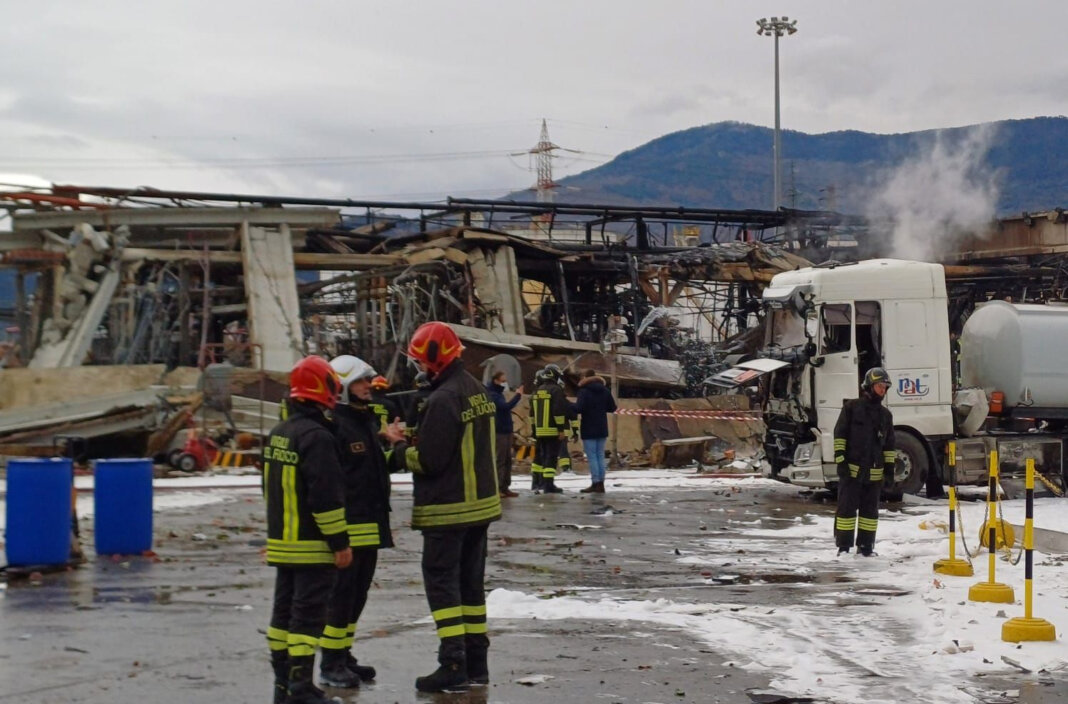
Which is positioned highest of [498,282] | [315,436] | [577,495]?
[498,282]

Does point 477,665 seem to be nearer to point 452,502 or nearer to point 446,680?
point 446,680

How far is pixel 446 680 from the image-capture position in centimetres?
732

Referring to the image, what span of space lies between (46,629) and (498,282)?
25.1 metres

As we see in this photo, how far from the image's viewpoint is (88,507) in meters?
16.6

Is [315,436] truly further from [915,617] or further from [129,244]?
[129,244]

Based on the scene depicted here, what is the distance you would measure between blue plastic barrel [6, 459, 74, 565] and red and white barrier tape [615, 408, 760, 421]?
1679 cm

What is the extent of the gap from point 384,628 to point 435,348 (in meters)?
2.53

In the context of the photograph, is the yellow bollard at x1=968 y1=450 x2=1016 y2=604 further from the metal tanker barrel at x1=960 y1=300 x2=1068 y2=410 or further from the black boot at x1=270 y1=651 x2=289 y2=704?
the metal tanker barrel at x1=960 y1=300 x2=1068 y2=410

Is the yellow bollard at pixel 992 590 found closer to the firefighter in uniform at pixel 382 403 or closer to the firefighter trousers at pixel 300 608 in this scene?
the firefighter in uniform at pixel 382 403

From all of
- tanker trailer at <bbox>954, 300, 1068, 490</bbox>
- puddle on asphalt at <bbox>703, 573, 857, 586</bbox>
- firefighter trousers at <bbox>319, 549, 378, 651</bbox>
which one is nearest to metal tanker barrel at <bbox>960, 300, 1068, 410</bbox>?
tanker trailer at <bbox>954, 300, 1068, 490</bbox>

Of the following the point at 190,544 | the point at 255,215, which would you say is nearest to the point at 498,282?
the point at 255,215

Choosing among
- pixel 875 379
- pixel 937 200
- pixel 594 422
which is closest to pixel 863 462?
pixel 875 379

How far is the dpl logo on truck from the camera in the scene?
19.3 meters

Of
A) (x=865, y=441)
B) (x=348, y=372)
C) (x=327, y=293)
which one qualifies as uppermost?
(x=327, y=293)
